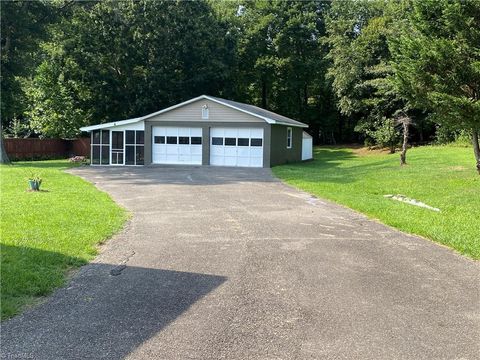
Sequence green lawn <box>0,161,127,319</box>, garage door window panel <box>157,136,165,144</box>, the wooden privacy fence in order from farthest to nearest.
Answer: the wooden privacy fence < garage door window panel <box>157,136,165,144</box> < green lawn <box>0,161,127,319</box>

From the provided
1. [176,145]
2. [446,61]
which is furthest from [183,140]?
[446,61]

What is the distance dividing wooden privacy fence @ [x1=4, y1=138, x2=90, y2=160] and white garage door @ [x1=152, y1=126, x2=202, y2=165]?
9229mm

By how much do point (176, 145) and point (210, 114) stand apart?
2830 millimetres

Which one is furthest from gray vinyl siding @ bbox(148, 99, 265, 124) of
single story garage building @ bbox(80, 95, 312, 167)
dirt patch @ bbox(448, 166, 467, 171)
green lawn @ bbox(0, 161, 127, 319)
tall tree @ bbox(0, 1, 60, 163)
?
green lawn @ bbox(0, 161, 127, 319)

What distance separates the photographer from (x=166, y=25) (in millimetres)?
37406

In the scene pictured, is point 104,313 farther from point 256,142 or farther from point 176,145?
point 176,145

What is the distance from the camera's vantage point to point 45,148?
115 ft

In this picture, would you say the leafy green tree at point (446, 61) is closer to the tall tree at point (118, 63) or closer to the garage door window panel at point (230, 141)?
the garage door window panel at point (230, 141)

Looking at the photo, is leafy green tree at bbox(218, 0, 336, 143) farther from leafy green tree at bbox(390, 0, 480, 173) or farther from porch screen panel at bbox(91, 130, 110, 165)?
leafy green tree at bbox(390, 0, 480, 173)

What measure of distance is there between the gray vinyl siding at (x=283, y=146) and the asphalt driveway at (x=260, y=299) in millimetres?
17994

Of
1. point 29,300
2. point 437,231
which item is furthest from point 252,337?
point 437,231

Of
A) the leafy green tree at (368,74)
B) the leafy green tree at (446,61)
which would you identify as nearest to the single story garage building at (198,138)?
the leafy green tree at (446,61)

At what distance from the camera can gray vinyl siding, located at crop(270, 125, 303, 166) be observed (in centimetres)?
2730

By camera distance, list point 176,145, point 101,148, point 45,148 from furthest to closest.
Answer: point 45,148
point 101,148
point 176,145
